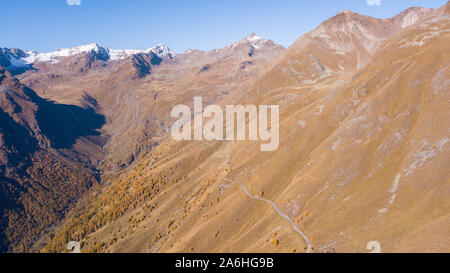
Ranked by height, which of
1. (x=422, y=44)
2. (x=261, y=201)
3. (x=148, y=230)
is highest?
(x=422, y=44)

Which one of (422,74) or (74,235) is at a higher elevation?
(422,74)

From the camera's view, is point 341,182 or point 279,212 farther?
point 279,212

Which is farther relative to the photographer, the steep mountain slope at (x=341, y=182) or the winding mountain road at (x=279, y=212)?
the winding mountain road at (x=279, y=212)

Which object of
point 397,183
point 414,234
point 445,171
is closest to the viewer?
point 414,234

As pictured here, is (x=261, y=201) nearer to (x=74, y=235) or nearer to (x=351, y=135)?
(x=351, y=135)

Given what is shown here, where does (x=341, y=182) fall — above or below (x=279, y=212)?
above

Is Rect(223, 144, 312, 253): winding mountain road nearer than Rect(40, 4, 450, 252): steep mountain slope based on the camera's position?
No
